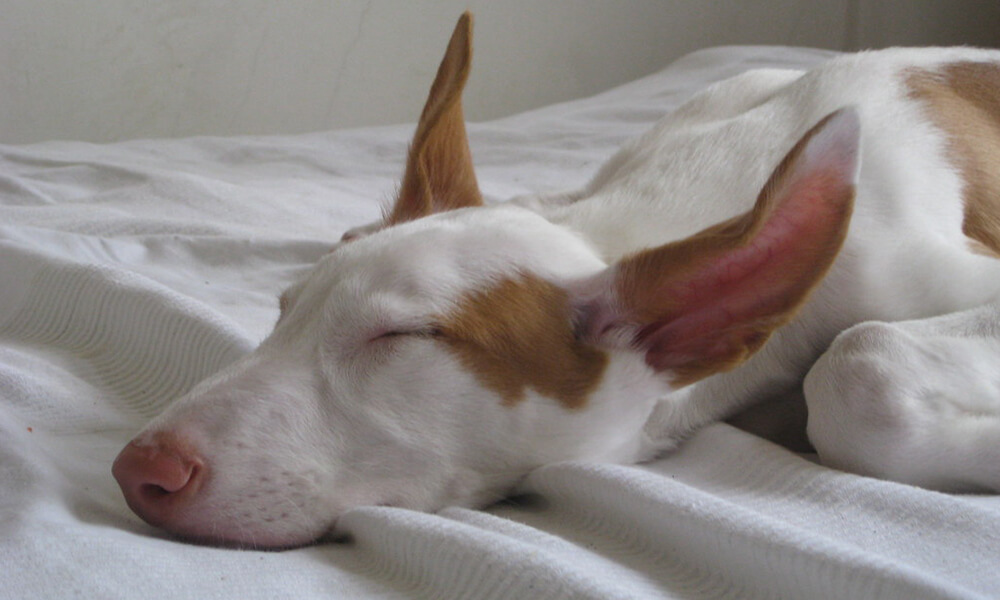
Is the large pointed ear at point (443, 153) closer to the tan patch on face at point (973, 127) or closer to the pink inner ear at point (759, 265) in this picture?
the pink inner ear at point (759, 265)

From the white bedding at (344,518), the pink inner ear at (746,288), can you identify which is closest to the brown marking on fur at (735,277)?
the pink inner ear at (746,288)

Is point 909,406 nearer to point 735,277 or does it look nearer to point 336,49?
point 735,277

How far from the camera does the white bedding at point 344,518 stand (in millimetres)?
784

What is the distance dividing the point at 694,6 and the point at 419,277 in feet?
13.6

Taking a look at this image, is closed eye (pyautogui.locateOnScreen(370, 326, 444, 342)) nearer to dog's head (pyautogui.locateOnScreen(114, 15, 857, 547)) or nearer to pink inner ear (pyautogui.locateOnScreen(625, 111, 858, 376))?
dog's head (pyautogui.locateOnScreen(114, 15, 857, 547))

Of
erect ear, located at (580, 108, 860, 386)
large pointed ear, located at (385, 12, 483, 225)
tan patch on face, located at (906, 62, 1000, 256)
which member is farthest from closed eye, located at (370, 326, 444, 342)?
tan patch on face, located at (906, 62, 1000, 256)

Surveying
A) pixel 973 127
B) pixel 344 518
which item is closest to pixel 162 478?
pixel 344 518

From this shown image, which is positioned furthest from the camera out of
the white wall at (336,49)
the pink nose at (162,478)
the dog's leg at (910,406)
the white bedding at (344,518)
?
the white wall at (336,49)

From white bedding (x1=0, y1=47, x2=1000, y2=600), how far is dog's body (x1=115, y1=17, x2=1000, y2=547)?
0.05 metres

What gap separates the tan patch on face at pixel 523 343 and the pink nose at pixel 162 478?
247mm

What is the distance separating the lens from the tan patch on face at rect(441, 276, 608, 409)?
1003 mm

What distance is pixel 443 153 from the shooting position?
4.41ft

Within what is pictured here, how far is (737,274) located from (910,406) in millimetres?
232

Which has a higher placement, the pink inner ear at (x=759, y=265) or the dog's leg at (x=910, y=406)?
the pink inner ear at (x=759, y=265)
